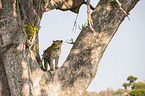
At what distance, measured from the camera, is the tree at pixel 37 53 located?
116 inches

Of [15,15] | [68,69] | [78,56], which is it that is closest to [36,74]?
[68,69]

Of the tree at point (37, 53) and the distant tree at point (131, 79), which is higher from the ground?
the tree at point (37, 53)

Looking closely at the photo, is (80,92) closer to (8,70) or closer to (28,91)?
(28,91)

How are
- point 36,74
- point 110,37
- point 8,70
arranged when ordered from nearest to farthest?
1. point 8,70
2. point 36,74
3. point 110,37

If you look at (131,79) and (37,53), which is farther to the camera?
(131,79)

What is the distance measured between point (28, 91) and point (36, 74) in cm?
35

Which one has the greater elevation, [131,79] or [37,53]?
[37,53]

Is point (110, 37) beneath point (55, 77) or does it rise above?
above

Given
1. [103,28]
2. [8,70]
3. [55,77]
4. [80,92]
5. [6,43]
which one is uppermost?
[103,28]

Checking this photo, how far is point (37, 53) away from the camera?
3.57 meters

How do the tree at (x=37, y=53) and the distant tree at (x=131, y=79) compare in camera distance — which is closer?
the tree at (x=37, y=53)

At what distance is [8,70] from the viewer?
2945 mm

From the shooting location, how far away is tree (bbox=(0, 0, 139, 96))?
296cm

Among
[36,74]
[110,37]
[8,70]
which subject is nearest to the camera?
[8,70]
